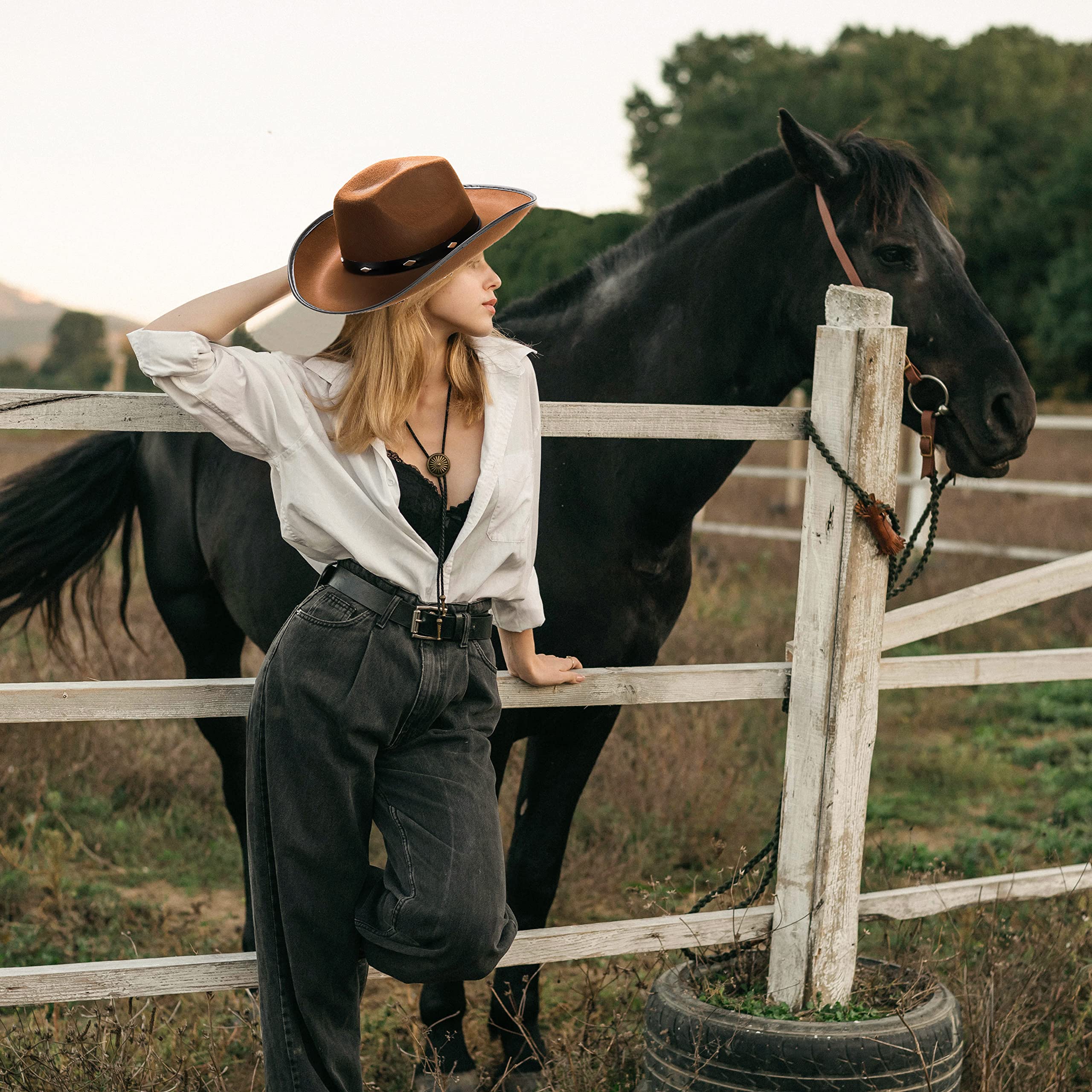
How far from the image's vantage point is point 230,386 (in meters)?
1.67

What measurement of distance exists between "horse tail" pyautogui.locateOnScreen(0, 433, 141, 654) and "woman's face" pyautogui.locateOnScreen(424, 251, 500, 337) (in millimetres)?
1951

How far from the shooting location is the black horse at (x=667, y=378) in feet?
8.06

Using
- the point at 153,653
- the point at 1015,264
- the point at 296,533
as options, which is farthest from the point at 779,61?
the point at 296,533

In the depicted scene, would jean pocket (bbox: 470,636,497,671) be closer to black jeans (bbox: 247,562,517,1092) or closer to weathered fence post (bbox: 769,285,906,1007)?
black jeans (bbox: 247,562,517,1092)

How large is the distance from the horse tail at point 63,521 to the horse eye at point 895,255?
2.28 metres

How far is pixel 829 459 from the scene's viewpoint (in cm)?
216

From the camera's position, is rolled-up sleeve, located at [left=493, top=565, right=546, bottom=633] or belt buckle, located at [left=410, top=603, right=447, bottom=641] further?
rolled-up sleeve, located at [left=493, top=565, right=546, bottom=633]

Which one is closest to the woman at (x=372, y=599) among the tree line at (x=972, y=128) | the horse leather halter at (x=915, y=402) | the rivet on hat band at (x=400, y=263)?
the rivet on hat band at (x=400, y=263)

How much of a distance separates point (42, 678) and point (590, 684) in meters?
3.67

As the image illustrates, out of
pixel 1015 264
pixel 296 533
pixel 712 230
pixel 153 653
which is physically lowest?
pixel 153 653

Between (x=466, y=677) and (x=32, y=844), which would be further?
(x=32, y=844)

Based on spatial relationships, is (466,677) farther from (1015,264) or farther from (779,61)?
(779,61)

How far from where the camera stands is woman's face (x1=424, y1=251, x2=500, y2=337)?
1.77 metres

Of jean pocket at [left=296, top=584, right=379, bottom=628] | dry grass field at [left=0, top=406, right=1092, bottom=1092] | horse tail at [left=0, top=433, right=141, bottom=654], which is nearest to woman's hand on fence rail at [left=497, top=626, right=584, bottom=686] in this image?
jean pocket at [left=296, top=584, right=379, bottom=628]
